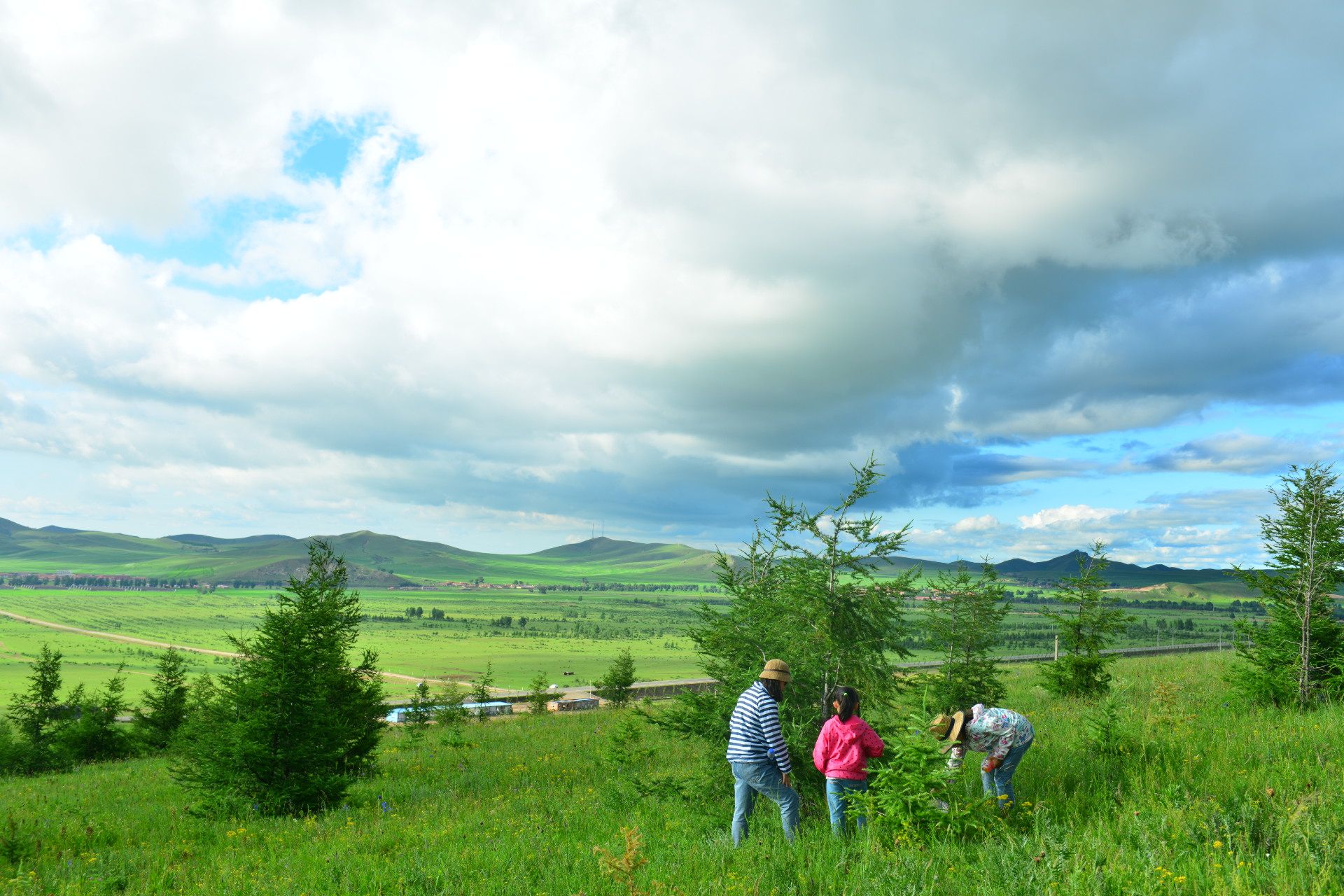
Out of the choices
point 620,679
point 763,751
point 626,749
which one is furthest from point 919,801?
point 620,679

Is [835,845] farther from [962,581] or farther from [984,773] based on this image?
[962,581]

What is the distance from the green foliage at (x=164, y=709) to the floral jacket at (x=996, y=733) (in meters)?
33.4

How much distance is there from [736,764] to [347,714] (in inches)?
464

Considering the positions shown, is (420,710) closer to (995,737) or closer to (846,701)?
(846,701)

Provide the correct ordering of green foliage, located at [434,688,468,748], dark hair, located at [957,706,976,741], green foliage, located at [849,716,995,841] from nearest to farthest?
1. green foliage, located at [849,716,995,841]
2. dark hair, located at [957,706,976,741]
3. green foliage, located at [434,688,468,748]

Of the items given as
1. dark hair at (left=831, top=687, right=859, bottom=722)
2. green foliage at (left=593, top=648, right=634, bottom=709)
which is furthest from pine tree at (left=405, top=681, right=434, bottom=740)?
dark hair at (left=831, top=687, right=859, bottom=722)

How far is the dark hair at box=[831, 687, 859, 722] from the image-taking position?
758 centimetres

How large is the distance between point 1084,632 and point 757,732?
19559 millimetres

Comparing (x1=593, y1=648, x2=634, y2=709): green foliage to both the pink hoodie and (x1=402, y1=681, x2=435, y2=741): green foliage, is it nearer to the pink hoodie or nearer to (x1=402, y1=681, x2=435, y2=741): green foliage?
(x1=402, y1=681, x2=435, y2=741): green foliage

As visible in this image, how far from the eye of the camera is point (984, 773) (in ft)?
26.1

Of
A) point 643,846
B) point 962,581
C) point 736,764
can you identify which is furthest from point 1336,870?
point 962,581

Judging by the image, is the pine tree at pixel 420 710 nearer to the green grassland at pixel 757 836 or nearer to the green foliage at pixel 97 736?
the green foliage at pixel 97 736

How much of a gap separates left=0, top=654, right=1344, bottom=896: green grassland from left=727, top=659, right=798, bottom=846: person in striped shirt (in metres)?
0.35

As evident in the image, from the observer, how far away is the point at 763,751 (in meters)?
8.00
